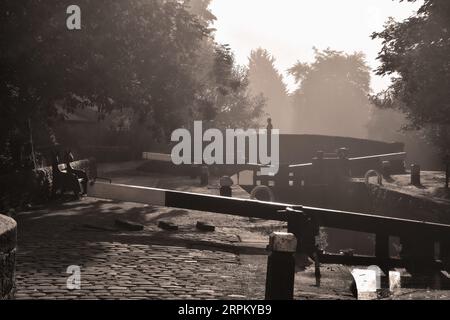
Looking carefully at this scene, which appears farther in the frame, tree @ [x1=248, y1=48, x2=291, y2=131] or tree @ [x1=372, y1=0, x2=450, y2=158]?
tree @ [x1=248, y1=48, x2=291, y2=131]

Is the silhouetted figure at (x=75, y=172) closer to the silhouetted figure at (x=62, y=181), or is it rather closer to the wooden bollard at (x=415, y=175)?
the silhouetted figure at (x=62, y=181)

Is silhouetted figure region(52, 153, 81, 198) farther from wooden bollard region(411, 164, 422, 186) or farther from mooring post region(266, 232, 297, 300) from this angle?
wooden bollard region(411, 164, 422, 186)

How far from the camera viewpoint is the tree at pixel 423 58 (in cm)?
1852

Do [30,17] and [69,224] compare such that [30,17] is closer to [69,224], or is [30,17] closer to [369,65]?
[69,224]

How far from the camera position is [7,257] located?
496 cm

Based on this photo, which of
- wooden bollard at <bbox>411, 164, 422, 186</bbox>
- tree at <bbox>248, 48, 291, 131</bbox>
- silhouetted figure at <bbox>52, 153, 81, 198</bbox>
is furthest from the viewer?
tree at <bbox>248, 48, 291, 131</bbox>

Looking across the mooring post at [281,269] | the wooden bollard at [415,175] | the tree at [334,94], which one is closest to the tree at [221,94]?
the wooden bollard at [415,175]

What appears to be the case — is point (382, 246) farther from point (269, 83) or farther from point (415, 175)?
point (269, 83)

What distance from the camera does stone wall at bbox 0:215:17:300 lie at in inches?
191

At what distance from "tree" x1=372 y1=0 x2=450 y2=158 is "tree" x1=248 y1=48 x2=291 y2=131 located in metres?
75.8

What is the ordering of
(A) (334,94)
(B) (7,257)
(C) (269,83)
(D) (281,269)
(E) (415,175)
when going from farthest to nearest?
(C) (269,83) → (A) (334,94) → (E) (415,175) → (D) (281,269) → (B) (7,257)

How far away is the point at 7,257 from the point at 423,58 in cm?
1632

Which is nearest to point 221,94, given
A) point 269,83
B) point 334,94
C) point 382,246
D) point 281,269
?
point 382,246

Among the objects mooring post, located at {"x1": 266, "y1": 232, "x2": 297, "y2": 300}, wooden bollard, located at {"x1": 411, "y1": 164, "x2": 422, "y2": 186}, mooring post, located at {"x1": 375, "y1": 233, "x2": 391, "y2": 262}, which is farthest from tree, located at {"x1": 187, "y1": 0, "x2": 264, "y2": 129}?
mooring post, located at {"x1": 266, "y1": 232, "x2": 297, "y2": 300}
